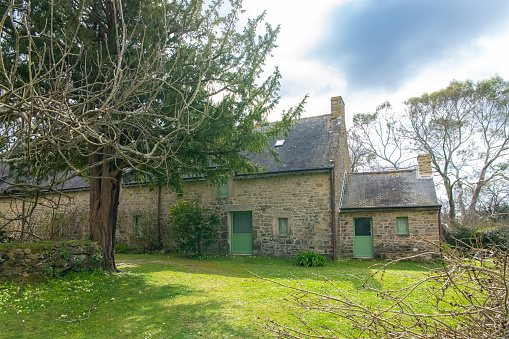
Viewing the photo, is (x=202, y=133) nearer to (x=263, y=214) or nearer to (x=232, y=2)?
(x=232, y=2)

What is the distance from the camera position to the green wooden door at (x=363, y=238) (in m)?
14.9

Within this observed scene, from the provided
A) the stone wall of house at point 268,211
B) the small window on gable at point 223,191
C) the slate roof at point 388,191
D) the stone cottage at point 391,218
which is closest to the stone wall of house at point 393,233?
the stone cottage at point 391,218

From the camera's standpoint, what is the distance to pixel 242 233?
16.0 meters

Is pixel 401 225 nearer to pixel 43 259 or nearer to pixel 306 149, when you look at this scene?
pixel 306 149

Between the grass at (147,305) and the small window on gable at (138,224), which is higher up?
the small window on gable at (138,224)

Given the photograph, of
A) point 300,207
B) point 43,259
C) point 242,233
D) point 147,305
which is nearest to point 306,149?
point 300,207

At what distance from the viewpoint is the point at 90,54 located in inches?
313

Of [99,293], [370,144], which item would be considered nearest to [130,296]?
[99,293]

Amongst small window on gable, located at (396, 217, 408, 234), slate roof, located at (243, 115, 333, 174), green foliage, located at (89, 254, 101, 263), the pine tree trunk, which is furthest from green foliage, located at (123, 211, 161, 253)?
small window on gable, located at (396, 217, 408, 234)

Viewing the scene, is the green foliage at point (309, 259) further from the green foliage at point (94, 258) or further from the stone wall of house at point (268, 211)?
the green foliage at point (94, 258)

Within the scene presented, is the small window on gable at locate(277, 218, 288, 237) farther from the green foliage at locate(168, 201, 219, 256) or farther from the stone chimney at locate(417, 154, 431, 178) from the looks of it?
the stone chimney at locate(417, 154, 431, 178)

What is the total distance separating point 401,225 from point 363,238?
162 cm

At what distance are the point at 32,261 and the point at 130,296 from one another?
220 cm

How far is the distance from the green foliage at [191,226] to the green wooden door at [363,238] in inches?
237
